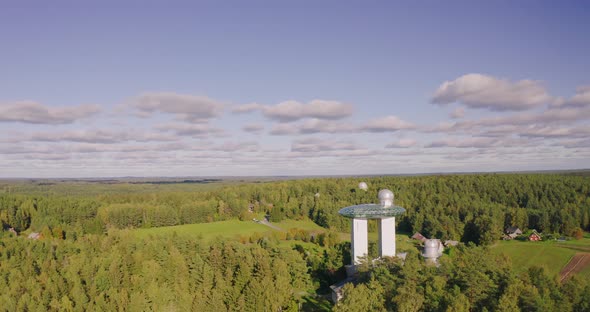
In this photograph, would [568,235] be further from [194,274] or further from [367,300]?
[194,274]

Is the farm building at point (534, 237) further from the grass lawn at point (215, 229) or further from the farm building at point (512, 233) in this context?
the grass lawn at point (215, 229)

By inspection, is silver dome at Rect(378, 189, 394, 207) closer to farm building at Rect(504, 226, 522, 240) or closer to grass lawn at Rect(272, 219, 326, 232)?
grass lawn at Rect(272, 219, 326, 232)

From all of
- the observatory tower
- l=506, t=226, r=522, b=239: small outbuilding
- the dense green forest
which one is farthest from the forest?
the observatory tower

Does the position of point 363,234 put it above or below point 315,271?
above

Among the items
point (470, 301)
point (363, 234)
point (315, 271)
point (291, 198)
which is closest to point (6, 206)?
point (291, 198)

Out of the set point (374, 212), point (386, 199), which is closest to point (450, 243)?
point (386, 199)

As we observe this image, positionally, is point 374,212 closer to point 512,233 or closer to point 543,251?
point 543,251

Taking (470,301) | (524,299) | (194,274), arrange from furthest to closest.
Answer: (194,274), (470,301), (524,299)
